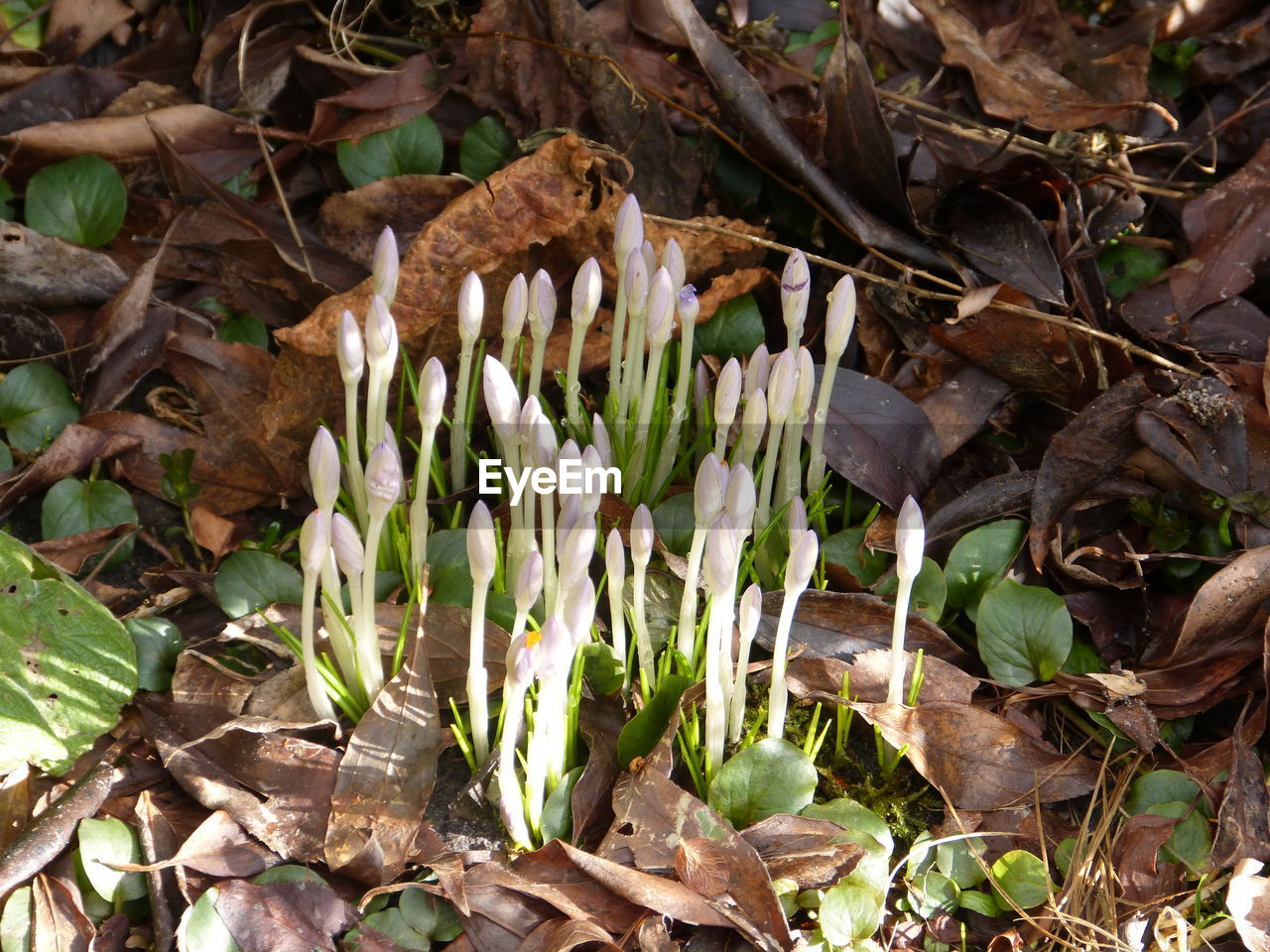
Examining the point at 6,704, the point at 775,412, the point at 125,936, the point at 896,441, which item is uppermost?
the point at 775,412

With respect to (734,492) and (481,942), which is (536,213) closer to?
(734,492)

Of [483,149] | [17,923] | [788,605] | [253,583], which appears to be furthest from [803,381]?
[17,923]

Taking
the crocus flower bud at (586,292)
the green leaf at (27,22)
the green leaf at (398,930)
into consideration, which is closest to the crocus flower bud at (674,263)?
the crocus flower bud at (586,292)

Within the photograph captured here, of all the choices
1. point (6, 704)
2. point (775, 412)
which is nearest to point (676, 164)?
point (775, 412)

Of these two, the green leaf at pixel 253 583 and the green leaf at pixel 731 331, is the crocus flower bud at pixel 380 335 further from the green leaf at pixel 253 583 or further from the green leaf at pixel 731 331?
the green leaf at pixel 731 331

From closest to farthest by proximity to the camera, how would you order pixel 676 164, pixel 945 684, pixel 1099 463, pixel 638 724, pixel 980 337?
pixel 638 724 → pixel 945 684 → pixel 1099 463 → pixel 980 337 → pixel 676 164

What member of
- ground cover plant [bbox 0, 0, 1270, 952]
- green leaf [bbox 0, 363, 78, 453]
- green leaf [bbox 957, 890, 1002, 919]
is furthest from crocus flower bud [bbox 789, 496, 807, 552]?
green leaf [bbox 0, 363, 78, 453]
